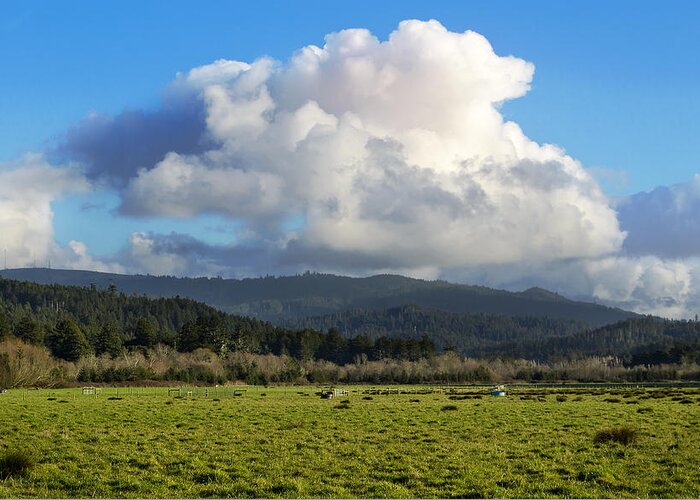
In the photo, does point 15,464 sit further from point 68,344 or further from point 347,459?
point 68,344

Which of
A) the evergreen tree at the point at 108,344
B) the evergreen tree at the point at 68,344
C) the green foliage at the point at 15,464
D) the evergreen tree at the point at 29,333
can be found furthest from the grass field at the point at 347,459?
the evergreen tree at the point at 108,344

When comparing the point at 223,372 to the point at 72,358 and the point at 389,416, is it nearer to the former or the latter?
the point at 72,358

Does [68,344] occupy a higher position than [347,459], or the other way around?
[347,459]

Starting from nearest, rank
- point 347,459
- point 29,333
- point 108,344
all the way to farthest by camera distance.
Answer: point 347,459, point 29,333, point 108,344

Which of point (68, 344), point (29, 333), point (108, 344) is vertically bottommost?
point (68, 344)

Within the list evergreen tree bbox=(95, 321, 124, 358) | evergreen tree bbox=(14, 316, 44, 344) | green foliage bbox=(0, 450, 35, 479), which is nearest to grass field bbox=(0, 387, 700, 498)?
green foliage bbox=(0, 450, 35, 479)

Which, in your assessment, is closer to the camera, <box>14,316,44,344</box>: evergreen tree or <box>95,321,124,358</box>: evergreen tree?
<box>14,316,44,344</box>: evergreen tree

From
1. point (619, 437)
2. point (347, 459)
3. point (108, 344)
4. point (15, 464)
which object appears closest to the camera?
point (15, 464)

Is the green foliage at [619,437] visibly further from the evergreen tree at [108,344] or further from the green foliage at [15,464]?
the evergreen tree at [108,344]

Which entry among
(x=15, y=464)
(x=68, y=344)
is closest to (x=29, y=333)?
(x=68, y=344)

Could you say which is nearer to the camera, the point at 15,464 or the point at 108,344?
the point at 15,464

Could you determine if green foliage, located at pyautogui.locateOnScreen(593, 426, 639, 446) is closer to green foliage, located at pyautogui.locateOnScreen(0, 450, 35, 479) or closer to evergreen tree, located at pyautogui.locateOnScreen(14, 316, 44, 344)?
green foliage, located at pyautogui.locateOnScreen(0, 450, 35, 479)

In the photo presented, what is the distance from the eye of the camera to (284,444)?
3025 cm

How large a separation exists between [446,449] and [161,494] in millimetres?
12725
